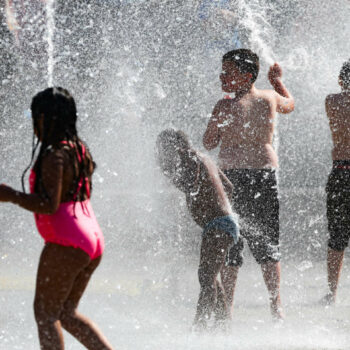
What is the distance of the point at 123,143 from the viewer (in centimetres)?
700

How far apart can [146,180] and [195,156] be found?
349 cm

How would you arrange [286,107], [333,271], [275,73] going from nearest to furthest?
[286,107]
[275,73]
[333,271]

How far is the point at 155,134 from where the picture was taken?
6781mm

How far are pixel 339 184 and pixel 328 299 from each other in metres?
0.69

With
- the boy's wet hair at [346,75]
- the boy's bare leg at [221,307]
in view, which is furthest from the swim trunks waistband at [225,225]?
the boy's wet hair at [346,75]

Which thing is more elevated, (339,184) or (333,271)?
(339,184)

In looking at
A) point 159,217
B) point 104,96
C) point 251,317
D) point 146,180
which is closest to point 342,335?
point 251,317

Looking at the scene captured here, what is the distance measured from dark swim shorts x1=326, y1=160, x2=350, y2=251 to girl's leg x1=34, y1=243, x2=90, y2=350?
2.26 metres

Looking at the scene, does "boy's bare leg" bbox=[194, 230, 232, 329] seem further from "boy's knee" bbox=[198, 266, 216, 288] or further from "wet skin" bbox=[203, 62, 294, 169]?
"wet skin" bbox=[203, 62, 294, 169]

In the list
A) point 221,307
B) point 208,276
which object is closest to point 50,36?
point 221,307

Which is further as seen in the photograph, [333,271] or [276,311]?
[333,271]

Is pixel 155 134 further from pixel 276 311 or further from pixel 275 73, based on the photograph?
pixel 276 311

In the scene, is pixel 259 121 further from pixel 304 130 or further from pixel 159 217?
pixel 304 130

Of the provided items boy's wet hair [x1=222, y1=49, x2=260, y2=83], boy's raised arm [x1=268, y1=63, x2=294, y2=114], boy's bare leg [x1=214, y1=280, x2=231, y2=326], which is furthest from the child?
boy's raised arm [x1=268, y1=63, x2=294, y2=114]
